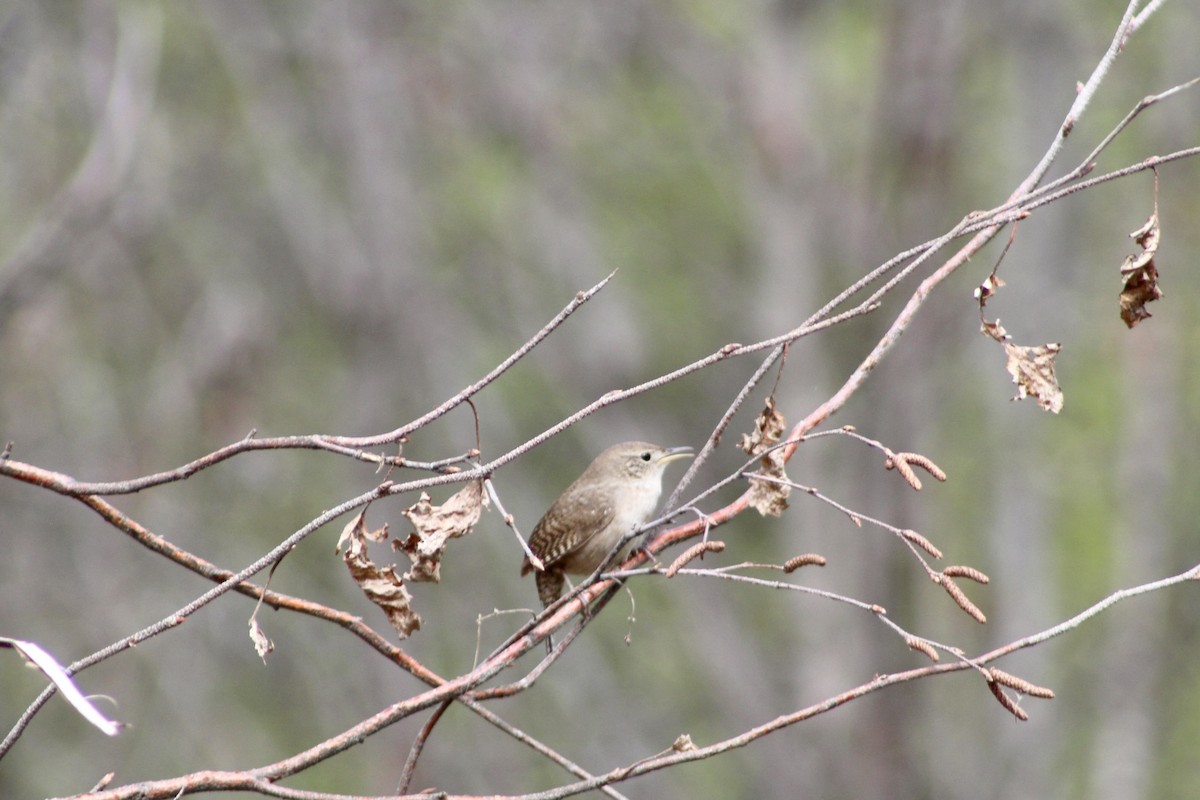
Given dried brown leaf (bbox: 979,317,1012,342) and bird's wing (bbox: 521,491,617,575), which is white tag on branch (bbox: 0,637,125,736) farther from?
bird's wing (bbox: 521,491,617,575)

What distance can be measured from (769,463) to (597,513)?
244 cm

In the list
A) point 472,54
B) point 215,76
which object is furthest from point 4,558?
point 472,54

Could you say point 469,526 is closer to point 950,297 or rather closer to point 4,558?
point 950,297

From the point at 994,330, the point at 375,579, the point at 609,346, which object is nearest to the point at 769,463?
the point at 994,330

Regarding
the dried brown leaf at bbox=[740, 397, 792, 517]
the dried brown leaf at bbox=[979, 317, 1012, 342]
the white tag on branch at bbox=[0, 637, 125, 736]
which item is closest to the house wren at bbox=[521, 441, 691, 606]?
the dried brown leaf at bbox=[740, 397, 792, 517]

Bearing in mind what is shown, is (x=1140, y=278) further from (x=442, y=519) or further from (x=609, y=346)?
(x=609, y=346)

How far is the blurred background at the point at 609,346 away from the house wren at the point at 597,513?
4.08m

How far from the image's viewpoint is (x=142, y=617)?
37.3ft

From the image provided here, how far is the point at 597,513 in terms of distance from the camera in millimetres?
5234

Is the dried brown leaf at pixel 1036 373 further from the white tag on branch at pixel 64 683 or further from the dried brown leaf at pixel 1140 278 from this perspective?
the white tag on branch at pixel 64 683

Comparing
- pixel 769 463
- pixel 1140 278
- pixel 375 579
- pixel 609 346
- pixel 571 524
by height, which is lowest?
pixel 375 579

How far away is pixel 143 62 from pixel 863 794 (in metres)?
6.68

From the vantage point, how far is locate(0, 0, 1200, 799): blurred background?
9781 millimetres

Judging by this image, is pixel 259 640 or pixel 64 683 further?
pixel 259 640
